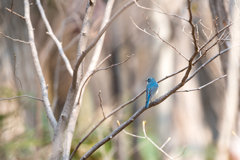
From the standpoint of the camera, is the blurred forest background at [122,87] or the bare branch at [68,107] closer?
the bare branch at [68,107]

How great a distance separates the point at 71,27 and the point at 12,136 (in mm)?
3194

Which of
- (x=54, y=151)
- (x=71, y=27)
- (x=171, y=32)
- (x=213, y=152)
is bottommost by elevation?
(x=213, y=152)

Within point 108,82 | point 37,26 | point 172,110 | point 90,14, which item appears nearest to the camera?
point 90,14

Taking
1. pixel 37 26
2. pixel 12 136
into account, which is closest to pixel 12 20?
pixel 37 26

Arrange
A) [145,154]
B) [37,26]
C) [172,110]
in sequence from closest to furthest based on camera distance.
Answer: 1. [172,110]
2. [145,154]
3. [37,26]

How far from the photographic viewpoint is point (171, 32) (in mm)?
5816

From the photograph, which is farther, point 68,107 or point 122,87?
point 122,87

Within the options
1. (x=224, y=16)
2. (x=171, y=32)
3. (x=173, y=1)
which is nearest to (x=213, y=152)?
(x=171, y=32)

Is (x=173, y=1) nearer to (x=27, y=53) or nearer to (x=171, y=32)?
(x=171, y=32)

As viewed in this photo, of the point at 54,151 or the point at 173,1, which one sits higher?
the point at 173,1

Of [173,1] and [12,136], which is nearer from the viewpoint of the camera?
[12,136]

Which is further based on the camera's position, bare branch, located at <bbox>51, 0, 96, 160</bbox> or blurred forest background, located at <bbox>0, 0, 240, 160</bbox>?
blurred forest background, located at <bbox>0, 0, 240, 160</bbox>

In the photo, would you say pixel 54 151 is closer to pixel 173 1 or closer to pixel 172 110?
pixel 172 110

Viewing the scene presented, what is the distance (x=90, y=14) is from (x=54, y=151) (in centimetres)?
103
